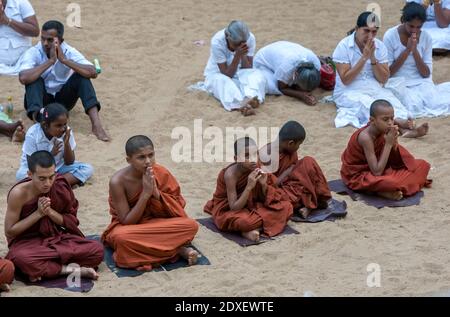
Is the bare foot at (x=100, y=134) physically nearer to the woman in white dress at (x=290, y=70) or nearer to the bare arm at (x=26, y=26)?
the bare arm at (x=26, y=26)

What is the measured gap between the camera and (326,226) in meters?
7.41

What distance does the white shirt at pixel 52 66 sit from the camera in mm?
9023

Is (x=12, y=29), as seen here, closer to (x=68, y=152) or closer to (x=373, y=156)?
(x=68, y=152)

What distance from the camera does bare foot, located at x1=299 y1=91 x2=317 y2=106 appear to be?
9938 mm

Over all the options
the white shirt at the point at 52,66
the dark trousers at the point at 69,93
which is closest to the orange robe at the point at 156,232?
the dark trousers at the point at 69,93

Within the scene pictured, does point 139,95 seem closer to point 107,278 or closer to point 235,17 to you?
point 235,17

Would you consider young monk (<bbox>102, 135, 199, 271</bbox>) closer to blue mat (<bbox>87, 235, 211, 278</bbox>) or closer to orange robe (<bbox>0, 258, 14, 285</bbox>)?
blue mat (<bbox>87, 235, 211, 278</bbox>)

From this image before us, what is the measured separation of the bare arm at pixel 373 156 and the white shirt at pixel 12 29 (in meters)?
3.94

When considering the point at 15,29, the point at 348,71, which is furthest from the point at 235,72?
the point at 15,29

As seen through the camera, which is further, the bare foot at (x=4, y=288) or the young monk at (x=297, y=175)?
the young monk at (x=297, y=175)

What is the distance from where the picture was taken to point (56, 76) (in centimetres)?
913

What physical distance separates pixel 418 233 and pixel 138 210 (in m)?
2.10

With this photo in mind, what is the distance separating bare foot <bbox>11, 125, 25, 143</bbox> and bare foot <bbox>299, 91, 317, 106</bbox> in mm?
2882
